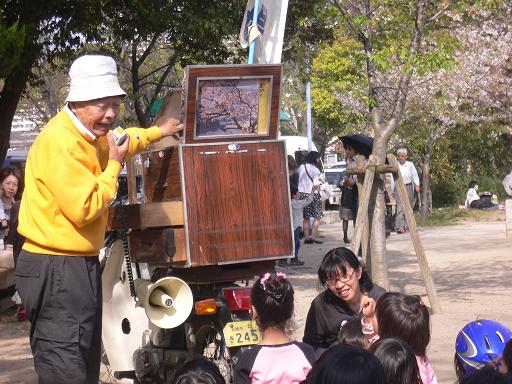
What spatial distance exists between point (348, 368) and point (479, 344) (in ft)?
4.10

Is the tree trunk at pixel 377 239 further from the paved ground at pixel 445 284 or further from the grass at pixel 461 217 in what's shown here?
the grass at pixel 461 217

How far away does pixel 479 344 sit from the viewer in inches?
153

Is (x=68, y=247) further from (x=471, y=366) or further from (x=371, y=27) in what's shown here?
(x=371, y=27)

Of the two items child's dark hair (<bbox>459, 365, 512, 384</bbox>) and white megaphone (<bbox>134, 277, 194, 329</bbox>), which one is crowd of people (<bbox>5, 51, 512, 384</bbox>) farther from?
child's dark hair (<bbox>459, 365, 512, 384</bbox>)

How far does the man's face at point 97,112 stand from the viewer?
14.1 ft

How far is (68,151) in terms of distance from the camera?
4141 mm

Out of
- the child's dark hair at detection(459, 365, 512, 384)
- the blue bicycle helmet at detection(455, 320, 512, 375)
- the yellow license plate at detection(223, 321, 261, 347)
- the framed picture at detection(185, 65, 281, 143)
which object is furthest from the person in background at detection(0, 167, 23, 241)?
the child's dark hair at detection(459, 365, 512, 384)

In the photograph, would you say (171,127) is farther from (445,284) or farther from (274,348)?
(445,284)

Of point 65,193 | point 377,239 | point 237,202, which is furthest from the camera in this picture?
point 377,239

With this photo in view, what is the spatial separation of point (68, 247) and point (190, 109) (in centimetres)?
156

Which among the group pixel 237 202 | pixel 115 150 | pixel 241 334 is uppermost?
pixel 115 150

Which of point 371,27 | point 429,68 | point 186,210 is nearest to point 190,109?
point 186,210

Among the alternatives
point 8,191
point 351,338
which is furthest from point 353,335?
point 8,191

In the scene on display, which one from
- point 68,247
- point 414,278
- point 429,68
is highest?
point 429,68
